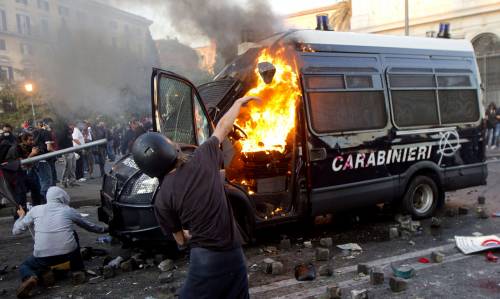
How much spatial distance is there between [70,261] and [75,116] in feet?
31.5

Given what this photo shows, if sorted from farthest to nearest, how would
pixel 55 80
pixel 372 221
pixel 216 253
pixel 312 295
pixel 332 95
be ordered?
1. pixel 55 80
2. pixel 372 221
3. pixel 332 95
4. pixel 312 295
5. pixel 216 253

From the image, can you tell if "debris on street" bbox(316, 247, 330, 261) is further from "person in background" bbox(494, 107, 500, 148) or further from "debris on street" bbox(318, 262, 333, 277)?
"person in background" bbox(494, 107, 500, 148)

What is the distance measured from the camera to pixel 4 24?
8.60 metres

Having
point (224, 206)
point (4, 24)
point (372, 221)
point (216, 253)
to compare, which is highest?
point (4, 24)

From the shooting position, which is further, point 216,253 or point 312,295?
point 312,295

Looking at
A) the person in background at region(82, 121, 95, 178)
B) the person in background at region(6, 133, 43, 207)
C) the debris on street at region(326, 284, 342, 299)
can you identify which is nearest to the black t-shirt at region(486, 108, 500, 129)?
the person in background at region(82, 121, 95, 178)

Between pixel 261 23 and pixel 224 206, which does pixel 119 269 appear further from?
pixel 261 23

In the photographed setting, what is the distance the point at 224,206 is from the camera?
8.06ft

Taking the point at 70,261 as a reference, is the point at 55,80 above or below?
above

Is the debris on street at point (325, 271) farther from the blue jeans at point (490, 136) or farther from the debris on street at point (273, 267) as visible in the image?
the blue jeans at point (490, 136)

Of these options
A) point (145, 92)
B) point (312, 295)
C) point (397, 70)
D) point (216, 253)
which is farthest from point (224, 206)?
point (145, 92)

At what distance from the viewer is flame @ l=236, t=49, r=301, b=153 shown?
5.54 metres

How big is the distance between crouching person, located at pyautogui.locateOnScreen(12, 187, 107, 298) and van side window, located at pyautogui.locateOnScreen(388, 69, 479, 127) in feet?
15.6

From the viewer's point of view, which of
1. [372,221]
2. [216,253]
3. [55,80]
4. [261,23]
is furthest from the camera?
[55,80]
